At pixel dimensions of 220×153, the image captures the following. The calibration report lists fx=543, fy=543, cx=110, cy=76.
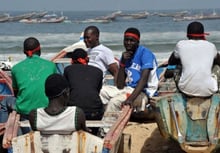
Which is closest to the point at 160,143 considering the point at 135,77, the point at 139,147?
the point at 139,147

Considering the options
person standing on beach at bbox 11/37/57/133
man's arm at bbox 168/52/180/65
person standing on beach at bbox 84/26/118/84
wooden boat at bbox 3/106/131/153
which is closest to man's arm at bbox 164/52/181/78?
man's arm at bbox 168/52/180/65

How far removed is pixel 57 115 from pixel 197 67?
6.31 ft

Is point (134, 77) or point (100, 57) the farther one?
point (100, 57)

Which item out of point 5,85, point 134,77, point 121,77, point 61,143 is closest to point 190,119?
point 134,77

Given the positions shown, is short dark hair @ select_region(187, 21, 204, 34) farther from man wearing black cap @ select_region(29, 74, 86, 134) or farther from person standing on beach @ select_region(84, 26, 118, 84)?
man wearing black cap @ select_region(29, 74, 86, 134)

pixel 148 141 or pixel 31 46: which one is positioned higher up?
pixel 31 46

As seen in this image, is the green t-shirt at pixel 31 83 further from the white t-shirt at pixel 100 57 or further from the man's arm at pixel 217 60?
the man's arm at pixel 217 60

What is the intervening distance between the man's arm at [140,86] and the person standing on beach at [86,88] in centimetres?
53

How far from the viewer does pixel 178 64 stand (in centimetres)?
639

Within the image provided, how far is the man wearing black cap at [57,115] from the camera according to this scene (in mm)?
4723

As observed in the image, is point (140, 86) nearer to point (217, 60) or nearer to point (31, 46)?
point (217, 60)

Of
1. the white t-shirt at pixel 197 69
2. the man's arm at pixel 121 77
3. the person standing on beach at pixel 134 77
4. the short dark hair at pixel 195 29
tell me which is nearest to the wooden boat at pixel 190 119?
the white t-shirt at pixel 197 69

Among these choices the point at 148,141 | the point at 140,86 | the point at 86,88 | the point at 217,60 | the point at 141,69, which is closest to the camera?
the point at 86,88

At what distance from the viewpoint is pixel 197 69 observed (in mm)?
5945
